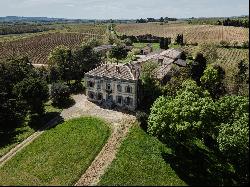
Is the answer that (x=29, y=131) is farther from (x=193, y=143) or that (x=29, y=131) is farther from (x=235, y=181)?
(x=235, y=181)

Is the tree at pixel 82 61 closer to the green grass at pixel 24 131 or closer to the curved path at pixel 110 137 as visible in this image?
the curved path at pixel 110 137

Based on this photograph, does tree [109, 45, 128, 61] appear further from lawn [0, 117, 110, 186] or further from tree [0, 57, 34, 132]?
lawn [0, 117, 110, 186]

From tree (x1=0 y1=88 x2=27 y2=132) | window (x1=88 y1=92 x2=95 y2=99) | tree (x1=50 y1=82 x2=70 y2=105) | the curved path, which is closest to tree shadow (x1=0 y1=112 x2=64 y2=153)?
the curved path

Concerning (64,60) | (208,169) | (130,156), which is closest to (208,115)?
(208,169)

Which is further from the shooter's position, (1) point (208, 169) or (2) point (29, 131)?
(2) point (29, 131)

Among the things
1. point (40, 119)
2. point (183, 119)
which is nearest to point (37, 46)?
point (40, 119)
